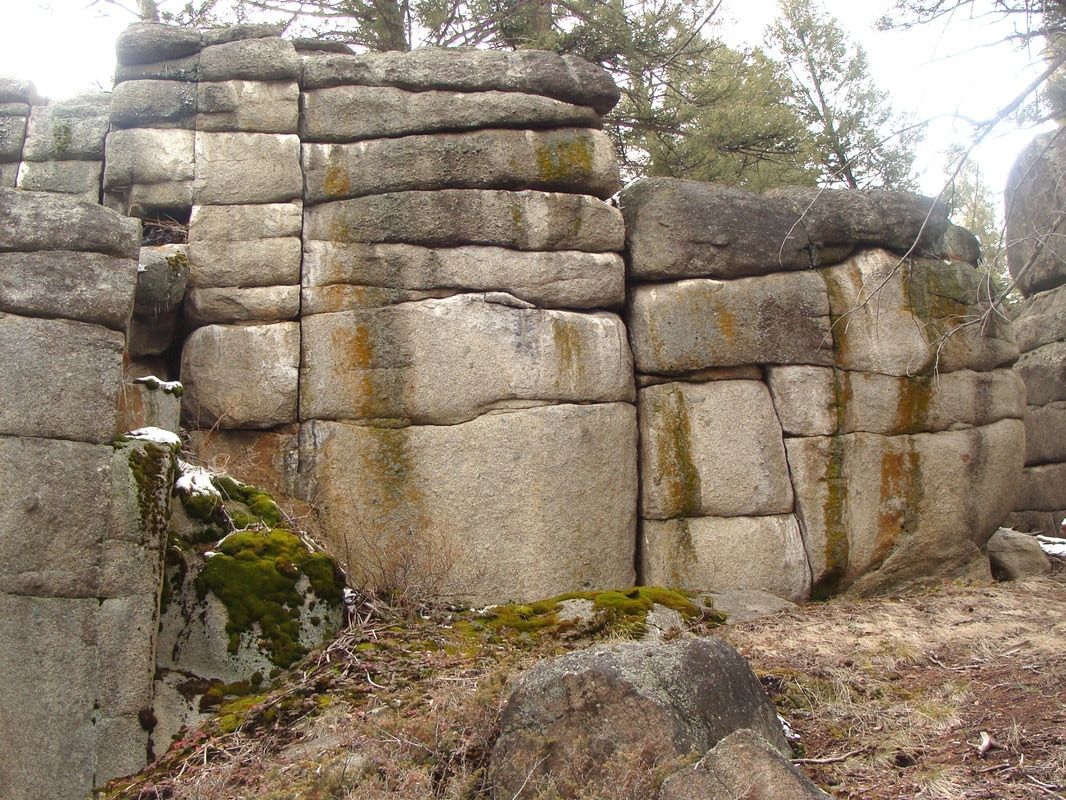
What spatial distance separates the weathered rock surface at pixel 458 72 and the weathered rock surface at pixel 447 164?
490mm

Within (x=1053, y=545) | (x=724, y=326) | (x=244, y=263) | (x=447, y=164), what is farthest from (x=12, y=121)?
(x=1053, y=545)

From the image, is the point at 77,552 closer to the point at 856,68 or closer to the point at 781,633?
the point at 781,633

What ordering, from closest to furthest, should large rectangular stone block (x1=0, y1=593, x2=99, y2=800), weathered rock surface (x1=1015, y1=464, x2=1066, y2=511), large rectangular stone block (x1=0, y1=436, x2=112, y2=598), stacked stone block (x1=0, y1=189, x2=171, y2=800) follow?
large rectangular stone block (x1=0, y1=593, x2=99, y2=800)
stacked stone block (x1=0, y1=189, x2=171, y2=800)
large rectangular stone block (x1=0, y1=436, x2=112, y2=598)
weathered rock surface (x1=1015, y1=464, x2=1066, y2=511)

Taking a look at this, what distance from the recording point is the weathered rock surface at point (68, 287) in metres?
6.32

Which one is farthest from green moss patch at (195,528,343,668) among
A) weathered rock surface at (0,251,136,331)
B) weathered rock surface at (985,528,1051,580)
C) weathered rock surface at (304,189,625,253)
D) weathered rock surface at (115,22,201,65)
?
weathered rock surface at (985,528,1051,580)

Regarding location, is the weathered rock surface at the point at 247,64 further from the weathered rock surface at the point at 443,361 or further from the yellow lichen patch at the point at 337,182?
the weathered rock surface at the point at 443,361

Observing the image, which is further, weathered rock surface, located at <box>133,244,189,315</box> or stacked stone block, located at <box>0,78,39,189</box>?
stacked stone block, located at <box>0,78,39,189</box>

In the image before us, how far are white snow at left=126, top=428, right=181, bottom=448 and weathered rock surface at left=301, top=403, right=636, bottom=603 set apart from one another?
79.0 inches

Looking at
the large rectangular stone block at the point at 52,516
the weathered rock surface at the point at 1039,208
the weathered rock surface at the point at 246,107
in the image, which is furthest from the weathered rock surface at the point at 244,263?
the weathered rock surface at the point at 1039,208

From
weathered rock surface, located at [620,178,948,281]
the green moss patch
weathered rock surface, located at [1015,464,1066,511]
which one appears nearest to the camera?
the green moss patch

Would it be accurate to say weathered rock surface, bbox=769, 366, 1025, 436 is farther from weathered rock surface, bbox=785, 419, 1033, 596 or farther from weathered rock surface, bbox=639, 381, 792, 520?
weathered rock surface, bbox=639, 381, 792, 520

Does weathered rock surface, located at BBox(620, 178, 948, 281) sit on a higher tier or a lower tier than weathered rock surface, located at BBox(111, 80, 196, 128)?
lower

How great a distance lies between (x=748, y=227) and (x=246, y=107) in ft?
15.5

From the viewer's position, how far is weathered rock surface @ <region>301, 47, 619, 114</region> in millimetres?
9711
